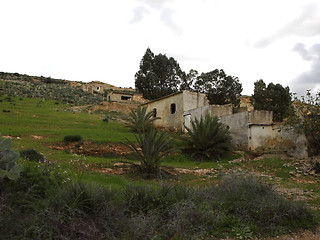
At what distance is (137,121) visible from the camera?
2123cm

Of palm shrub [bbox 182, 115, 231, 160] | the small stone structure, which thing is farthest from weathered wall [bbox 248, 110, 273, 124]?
the small stone structure

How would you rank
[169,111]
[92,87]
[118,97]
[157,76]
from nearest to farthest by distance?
[169,111]
[157,76]
[118,97]
[92,87]

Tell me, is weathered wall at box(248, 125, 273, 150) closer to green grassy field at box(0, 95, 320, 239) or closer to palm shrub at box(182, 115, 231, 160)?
green grassy field at box(0, 95, 320, 239)

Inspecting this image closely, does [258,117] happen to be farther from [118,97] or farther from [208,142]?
[118,97]

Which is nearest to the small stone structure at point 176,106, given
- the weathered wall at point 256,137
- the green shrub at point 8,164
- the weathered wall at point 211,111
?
the weathered wall at point 211,111

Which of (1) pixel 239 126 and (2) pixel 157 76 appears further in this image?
(2) pixel 157 76

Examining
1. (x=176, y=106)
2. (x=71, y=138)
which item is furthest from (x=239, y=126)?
(x=71, y=138)

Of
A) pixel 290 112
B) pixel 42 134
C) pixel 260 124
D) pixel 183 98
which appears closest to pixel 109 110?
pixel 183 98

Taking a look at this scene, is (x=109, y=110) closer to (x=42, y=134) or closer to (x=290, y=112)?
(x=42, y=134)

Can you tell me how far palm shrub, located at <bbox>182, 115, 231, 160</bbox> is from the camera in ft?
50.1

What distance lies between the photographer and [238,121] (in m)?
17.7

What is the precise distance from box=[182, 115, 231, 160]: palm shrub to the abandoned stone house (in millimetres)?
2121

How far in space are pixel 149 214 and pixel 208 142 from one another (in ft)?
36.5

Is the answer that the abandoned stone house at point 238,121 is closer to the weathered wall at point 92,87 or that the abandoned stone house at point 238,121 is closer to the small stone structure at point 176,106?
the small stone structure at point 176,106
